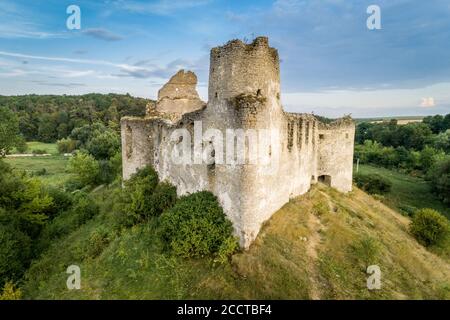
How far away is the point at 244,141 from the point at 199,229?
14.3ft

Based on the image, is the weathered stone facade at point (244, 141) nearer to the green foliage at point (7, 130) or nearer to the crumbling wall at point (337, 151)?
the crumbling wall at point (337, 151)

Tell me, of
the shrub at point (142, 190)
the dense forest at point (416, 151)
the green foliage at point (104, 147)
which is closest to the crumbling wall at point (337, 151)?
the shrub at point (142, 190)

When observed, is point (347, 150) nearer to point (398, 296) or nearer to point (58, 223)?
point (398, 296)

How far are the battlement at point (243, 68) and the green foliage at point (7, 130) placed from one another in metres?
18.0

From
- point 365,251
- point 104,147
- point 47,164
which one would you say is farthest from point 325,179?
point 47,164

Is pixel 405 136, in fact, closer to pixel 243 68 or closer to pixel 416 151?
pixel 416 151

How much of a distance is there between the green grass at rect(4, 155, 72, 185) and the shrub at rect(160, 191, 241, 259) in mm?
38851

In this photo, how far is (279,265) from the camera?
1332 cm

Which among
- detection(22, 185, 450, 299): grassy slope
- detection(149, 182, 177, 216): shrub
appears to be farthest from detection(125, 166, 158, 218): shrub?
detection(22, 185, 450, 299): grassy slope

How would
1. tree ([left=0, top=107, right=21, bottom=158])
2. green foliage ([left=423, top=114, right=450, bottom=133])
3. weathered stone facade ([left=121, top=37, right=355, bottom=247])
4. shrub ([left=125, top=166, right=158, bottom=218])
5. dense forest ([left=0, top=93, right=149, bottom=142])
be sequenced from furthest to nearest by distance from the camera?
dense forest ([left=0, top=93, right=149, bottom=142])
green foliage ([left=423, top=114, right=450, bottom=133])
tree ([left=0, top=107, right=21, bottom=158])
shrub ([left=125, top=166, right=158, bottom=218])
weathered stone facade ([left=121, top=37, right=355, bottom=247])

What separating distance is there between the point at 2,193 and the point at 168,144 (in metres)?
12.2

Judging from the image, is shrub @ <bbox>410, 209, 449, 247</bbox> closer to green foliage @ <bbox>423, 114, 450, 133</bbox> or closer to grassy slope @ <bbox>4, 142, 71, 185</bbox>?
grassy slope @ <bbox>4, 142, 71, 185</bbox>

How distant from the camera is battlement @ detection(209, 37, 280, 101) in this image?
14047mm
